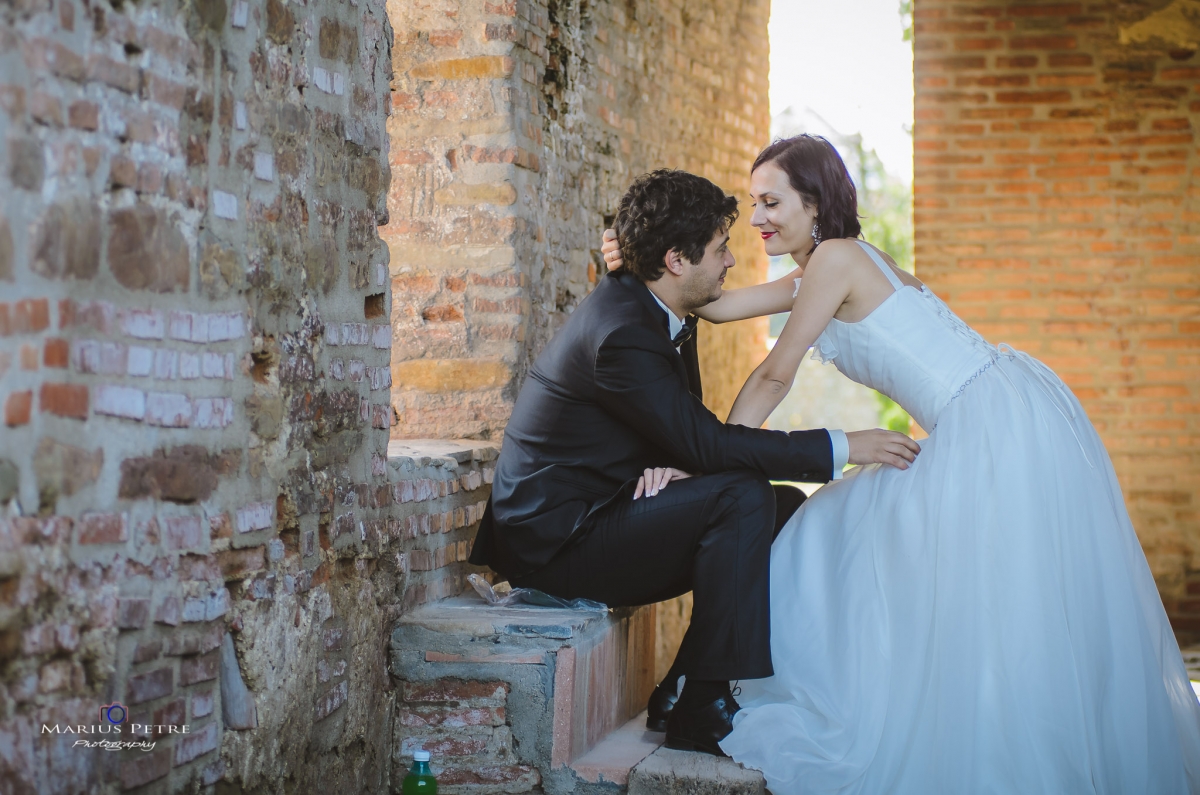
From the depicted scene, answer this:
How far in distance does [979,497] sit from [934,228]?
336 centimetres

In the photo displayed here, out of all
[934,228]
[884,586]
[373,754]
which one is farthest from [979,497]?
[934,228]

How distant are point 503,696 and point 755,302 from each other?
1422 mm

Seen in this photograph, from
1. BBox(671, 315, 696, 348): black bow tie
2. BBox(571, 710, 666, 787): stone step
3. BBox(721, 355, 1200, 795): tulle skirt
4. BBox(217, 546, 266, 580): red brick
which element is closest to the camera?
BBox(217, 546, 266, 580): red brick

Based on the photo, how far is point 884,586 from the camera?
2.70m

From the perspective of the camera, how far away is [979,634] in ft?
8.31

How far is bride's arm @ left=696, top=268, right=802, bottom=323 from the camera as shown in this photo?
3.42m

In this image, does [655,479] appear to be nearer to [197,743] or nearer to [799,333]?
[799,333]

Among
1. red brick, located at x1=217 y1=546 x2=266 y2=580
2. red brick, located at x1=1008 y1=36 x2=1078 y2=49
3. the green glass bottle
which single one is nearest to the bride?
the green glass bottle

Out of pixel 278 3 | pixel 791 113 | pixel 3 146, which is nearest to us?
pixel 3 146

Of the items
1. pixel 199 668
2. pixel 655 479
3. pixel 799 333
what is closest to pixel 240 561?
pixel 199 668

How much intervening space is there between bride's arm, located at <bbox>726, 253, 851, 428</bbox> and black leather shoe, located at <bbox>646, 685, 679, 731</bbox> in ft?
2.42

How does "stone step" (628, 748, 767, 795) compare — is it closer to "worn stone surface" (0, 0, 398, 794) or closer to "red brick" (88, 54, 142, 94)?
"worn stone surface" (0, 0, 398, 794)

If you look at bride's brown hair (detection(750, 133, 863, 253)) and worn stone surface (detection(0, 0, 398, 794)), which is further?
bride's brown hair (detection(750, 133, 863, 253))

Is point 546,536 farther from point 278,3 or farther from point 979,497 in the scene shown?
point 278,3
